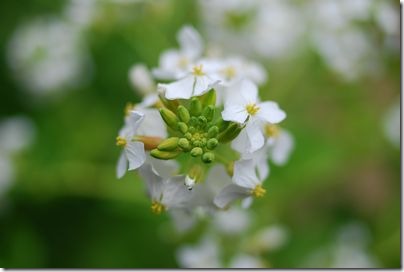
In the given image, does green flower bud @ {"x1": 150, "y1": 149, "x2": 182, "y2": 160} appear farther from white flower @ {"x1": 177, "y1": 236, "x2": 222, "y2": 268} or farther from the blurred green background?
the blurred green background

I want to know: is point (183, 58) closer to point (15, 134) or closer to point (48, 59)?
point (15, 134)

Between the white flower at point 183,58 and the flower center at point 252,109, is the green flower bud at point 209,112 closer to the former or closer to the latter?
the flower center at point 252,109

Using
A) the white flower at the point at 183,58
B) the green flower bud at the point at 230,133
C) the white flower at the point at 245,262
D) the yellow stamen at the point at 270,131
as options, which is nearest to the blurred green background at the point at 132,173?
the white flower at the point at 245,262

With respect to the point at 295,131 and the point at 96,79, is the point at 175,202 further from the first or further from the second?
the point at 96,79

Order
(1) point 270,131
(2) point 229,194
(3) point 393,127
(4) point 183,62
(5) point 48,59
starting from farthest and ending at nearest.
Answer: (5) point 48,59 → (3) point 393,127 → (4) point 183,62 → (1) point 270,131 → (2) point 229,194

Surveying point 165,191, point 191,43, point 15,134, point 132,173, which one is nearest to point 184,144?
point 165,191
